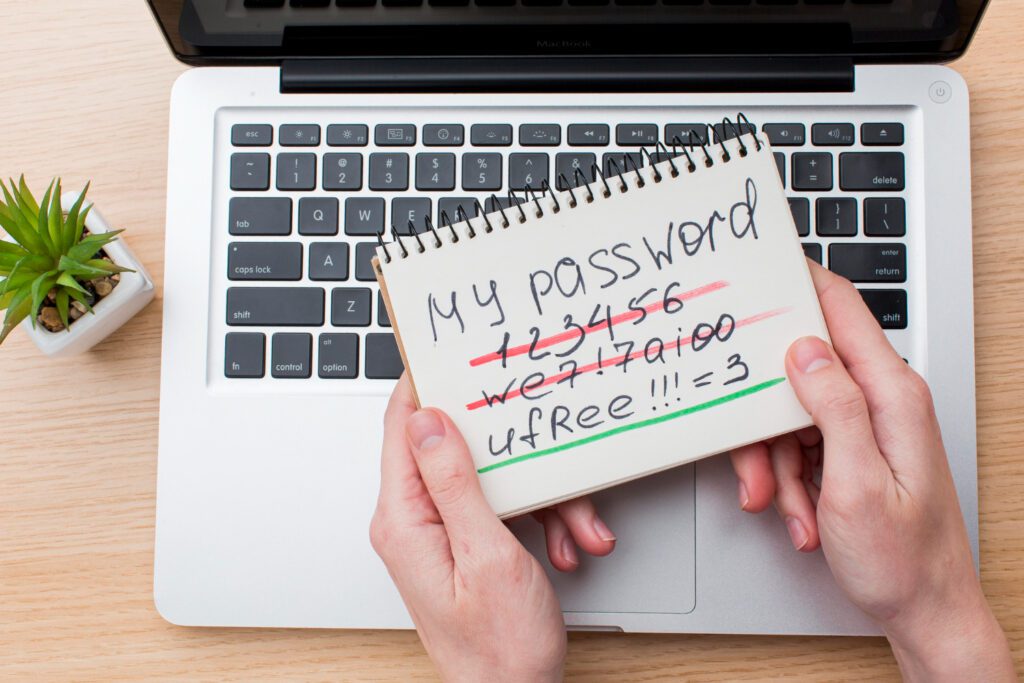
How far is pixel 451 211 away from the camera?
19.5 inches

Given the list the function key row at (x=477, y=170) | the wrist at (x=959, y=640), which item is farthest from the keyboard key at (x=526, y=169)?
the wrist at (x=959, y=640)

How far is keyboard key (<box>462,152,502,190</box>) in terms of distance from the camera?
0.50m

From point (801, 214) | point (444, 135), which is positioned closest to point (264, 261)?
point (444, 135)

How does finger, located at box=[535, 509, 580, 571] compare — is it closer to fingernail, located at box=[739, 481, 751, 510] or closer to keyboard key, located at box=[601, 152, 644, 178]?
fingernail, located at box=[739, 481, 751, 510]

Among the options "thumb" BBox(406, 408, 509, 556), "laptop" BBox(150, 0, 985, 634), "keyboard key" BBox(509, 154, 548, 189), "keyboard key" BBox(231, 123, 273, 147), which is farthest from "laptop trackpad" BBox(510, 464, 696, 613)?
Result: "keyboard key" BBox(231, 123, 273, 147)

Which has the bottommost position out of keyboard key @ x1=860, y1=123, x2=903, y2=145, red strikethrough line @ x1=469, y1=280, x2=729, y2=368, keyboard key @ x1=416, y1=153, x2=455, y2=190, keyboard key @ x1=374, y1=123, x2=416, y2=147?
red strikethrough line @ x1=469, y1=280, x2=729, y2=368

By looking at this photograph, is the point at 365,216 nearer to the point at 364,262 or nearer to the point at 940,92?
the point at 364,262

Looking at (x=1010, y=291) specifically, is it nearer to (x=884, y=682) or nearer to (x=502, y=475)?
(x=884, y=682)

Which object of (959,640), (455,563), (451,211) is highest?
(451,211)

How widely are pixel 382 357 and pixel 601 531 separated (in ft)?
0.58

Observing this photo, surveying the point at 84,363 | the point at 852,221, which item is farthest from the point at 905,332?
the point at 84,363

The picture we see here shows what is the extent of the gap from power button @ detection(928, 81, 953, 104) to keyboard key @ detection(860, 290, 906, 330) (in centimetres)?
13

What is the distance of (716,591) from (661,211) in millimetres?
243

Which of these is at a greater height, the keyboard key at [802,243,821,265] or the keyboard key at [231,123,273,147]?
the keyboard key at [231,123,273,147]
